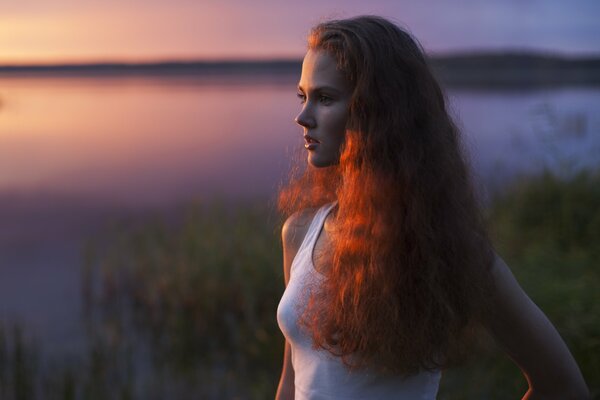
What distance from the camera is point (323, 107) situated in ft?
5.47

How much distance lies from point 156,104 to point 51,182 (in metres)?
31.3

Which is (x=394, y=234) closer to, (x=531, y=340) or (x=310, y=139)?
(x=310, y=139)

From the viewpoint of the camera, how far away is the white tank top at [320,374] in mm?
1640

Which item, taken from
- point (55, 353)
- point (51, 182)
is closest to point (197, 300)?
point (55, 353)

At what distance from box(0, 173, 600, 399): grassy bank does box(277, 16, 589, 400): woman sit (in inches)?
101

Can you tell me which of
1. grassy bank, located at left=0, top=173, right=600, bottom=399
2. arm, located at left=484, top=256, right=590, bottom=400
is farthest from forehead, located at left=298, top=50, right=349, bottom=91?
grassy bank, located at left=0, top=173, right=600, bottom=399

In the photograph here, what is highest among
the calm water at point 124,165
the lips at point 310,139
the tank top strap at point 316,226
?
the lips at point 310,139

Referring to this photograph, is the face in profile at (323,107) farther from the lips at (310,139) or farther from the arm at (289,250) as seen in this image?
the arm at (289,250)

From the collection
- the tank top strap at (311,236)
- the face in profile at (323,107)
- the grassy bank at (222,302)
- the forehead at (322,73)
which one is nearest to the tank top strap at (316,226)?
the tank top strap at (311,236)

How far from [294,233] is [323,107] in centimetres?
39

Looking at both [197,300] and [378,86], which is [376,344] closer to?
[378,86]

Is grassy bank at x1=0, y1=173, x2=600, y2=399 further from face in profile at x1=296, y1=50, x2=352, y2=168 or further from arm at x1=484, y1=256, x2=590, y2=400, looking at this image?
face in profile at x1=296, y1=50, x2=352, y2=168

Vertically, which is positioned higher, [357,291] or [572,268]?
[357,291]

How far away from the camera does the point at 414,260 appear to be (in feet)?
5.31
